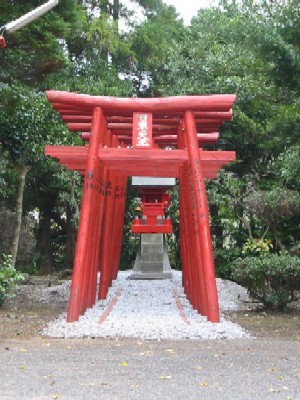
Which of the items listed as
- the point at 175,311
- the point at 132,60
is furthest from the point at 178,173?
the point at 132,60

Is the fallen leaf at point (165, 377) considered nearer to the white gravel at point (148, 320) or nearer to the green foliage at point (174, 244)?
the white gravel at point (148, 320)

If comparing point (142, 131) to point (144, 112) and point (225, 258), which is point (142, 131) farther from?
→ point (225, 258)

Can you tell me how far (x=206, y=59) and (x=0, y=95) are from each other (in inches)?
351

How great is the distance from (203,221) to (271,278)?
1704mm

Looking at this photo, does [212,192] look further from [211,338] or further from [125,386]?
[125,386]

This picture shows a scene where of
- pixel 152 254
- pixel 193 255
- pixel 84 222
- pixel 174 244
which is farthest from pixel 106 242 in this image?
pixel 174 244

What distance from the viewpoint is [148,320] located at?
341 inches

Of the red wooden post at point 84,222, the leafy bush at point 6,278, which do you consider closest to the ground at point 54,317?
the leafy bush at point 6,278

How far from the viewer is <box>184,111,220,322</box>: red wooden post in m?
8.71

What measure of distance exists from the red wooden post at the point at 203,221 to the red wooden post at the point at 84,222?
4.54 feet

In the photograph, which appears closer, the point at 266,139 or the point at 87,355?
the point at 87,355

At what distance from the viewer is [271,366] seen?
554 cm

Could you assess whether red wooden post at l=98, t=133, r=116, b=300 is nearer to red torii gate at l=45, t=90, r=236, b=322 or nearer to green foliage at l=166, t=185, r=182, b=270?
red torii gate at l=45, t=90, r=236, b=322

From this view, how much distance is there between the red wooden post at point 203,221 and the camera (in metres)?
8.71
